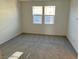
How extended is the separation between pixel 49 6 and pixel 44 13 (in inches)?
22.0

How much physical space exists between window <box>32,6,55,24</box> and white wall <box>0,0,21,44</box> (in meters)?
1.22

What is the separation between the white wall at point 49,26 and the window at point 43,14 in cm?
26

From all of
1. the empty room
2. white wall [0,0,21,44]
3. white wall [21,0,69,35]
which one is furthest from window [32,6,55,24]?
white wall [0,0,21,44]

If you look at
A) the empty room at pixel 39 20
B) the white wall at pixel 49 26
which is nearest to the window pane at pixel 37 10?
the empty room at pixel 39 20

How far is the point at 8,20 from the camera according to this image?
19.8 feet

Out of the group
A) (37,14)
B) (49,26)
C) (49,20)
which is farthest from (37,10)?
(49,26)

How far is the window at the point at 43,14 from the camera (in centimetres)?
736

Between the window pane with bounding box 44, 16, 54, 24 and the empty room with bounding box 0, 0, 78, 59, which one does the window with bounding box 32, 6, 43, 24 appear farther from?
the window pane with bounding box 44, 16, 54, 24

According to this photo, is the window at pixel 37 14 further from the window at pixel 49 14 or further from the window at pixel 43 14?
the window at pixel 49 14

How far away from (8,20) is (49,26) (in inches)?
110

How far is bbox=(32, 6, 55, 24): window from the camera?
736 centimetres

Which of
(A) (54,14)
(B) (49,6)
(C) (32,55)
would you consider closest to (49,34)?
(A) (54,14)

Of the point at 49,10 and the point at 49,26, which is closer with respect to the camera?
the point at 49,10

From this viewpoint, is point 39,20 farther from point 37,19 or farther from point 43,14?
point 43,14
